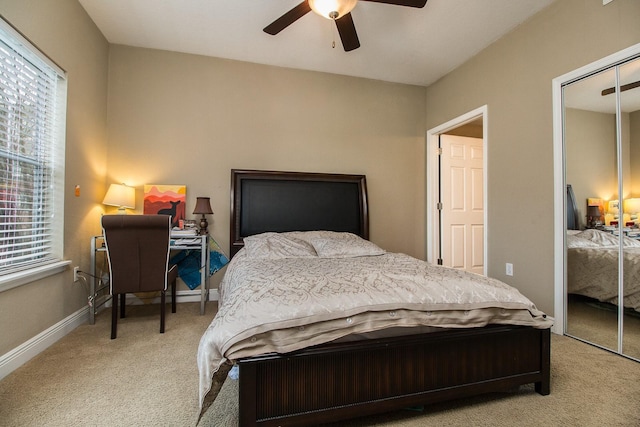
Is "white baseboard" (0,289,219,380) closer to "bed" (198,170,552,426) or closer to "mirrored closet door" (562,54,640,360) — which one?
"bed" (198,170,552,426)

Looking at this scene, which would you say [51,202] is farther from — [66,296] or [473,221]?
[473,221]

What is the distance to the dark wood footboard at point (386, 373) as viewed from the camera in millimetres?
1268

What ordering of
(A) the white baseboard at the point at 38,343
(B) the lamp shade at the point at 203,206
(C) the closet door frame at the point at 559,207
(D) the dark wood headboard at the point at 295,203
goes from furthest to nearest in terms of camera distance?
1. (D) the dark wood headboard at the point at 295,203
2. (B) the lamp shade at the point at 203,206
3. (C) the closet door frame at the point at 559,207
4. (A) the white baseboard at the point at 38,343

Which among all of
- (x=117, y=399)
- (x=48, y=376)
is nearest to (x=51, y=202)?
(x=48, y=376)

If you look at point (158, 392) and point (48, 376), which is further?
point (48, 376)

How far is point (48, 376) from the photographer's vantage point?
5.91ft

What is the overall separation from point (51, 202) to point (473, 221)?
4603 millimetres

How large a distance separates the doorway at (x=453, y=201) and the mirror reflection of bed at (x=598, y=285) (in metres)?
1.60

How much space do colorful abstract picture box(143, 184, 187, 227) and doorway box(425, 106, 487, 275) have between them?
308cm

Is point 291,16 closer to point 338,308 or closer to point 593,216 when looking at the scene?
point 338,308

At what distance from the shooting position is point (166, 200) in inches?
130

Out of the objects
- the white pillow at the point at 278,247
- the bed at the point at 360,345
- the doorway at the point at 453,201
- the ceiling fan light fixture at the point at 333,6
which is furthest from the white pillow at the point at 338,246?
the ceiling fan light fixture at the point at 333,6

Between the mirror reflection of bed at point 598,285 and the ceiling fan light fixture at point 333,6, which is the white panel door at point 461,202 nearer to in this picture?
the mirror reflection of bed at point 598,285

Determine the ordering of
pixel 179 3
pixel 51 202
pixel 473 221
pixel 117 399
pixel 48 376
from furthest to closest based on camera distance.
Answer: pixel 473 221, pixel 179 3, pixel 51 202, pixel 48 376, pixel 117 399
